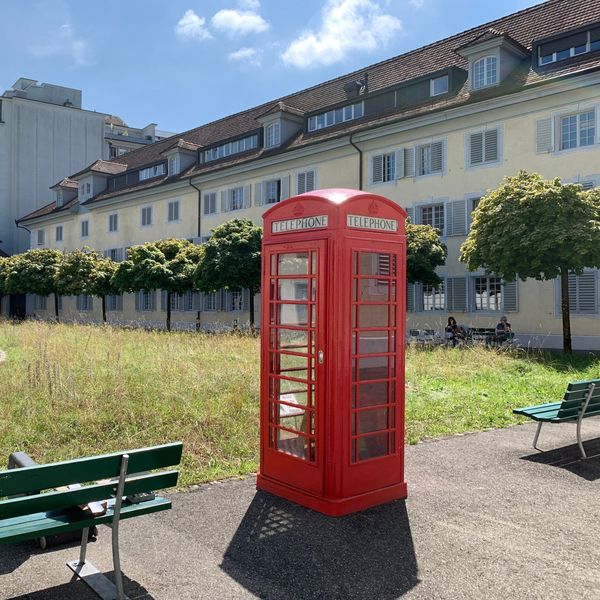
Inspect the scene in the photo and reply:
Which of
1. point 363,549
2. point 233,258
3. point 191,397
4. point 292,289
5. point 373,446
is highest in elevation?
point 233,258

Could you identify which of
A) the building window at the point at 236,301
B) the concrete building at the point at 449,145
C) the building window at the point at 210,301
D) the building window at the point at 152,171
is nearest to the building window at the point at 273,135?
the concrete building at the point at 449,145

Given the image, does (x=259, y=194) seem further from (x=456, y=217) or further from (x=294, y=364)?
(x=294, y=364)

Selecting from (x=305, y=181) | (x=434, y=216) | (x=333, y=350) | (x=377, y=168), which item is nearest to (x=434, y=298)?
(x=434, y=216)

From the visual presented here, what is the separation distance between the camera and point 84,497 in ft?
12.6

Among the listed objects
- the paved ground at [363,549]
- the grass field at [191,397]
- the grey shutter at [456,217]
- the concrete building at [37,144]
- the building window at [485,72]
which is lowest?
the paved ground at [363,549]

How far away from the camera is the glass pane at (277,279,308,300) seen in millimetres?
5496

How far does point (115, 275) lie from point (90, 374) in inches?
1061

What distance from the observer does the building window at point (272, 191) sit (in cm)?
3469

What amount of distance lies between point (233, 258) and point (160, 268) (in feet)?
20.5

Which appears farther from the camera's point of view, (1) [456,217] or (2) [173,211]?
(2) [173,211]

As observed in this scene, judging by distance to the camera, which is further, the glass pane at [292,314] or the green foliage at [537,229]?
the green foliage at [537,229]

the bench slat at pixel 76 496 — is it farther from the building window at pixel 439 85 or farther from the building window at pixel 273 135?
the building window at pixel 273 135

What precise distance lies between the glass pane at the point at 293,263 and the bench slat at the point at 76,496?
210 cm

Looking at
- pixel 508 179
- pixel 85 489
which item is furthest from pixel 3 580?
pixel 508 179
